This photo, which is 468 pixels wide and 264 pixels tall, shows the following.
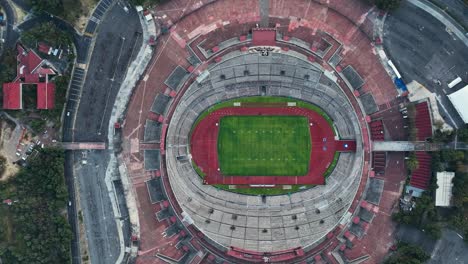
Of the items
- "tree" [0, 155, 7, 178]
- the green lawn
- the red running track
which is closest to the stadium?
the green lawn

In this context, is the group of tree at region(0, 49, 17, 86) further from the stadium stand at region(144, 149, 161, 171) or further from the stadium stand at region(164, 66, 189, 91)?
the stadium stand at region(144, 149, 161, 171)

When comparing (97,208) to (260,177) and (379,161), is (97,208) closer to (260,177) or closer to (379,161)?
(260,177)

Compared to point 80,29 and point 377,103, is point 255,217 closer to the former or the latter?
point 377,103

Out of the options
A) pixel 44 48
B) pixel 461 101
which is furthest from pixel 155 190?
pixel 461 101

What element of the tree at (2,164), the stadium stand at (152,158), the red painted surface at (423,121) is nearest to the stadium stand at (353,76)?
the red painted surface at (423,121)

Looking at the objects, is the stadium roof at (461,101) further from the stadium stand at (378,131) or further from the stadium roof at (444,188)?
the stadium stand at (378,131)

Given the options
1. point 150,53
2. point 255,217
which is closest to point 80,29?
point 150,53
